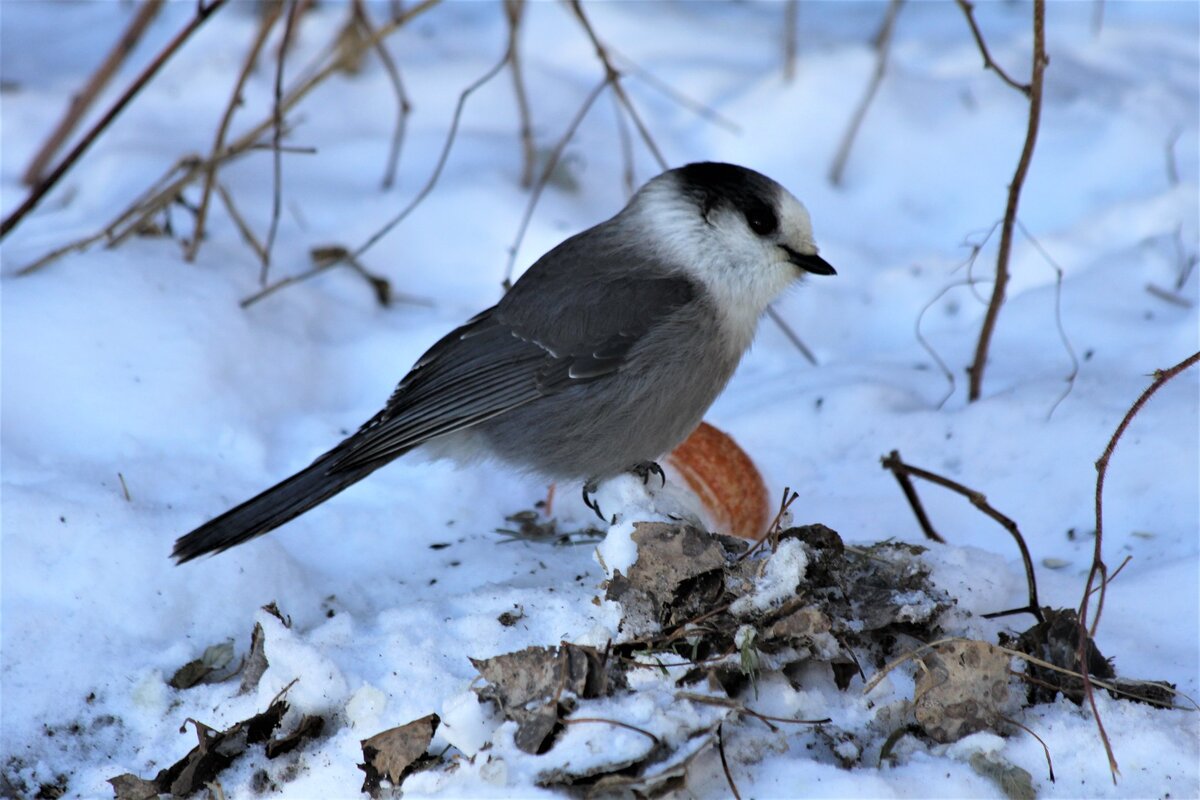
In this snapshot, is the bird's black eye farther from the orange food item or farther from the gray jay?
the orange food item

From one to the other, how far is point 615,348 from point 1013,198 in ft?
4.24

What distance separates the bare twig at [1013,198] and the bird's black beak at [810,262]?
61 centimetres

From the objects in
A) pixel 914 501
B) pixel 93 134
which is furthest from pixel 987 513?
pixel 93 134

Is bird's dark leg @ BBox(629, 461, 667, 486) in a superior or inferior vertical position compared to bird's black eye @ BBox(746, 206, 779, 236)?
inferior

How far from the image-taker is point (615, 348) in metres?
3.25

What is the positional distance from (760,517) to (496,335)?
0.90m

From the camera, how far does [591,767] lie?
6.97 feet

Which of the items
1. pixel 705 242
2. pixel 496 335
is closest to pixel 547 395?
pixel 496 335

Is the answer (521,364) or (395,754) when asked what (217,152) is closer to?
(521,364)

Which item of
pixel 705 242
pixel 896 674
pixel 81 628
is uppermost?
pixel 705 242

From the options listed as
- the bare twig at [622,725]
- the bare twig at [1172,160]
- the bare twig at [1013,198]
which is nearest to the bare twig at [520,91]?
the bare twig at [1013,198]

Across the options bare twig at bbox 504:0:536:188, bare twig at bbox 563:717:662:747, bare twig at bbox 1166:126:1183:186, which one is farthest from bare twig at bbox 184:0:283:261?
bare twig at bbox 1166:126:1183:186

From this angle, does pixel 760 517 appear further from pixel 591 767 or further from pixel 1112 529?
pixel 591 767

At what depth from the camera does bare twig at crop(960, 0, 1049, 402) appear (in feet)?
11.1
